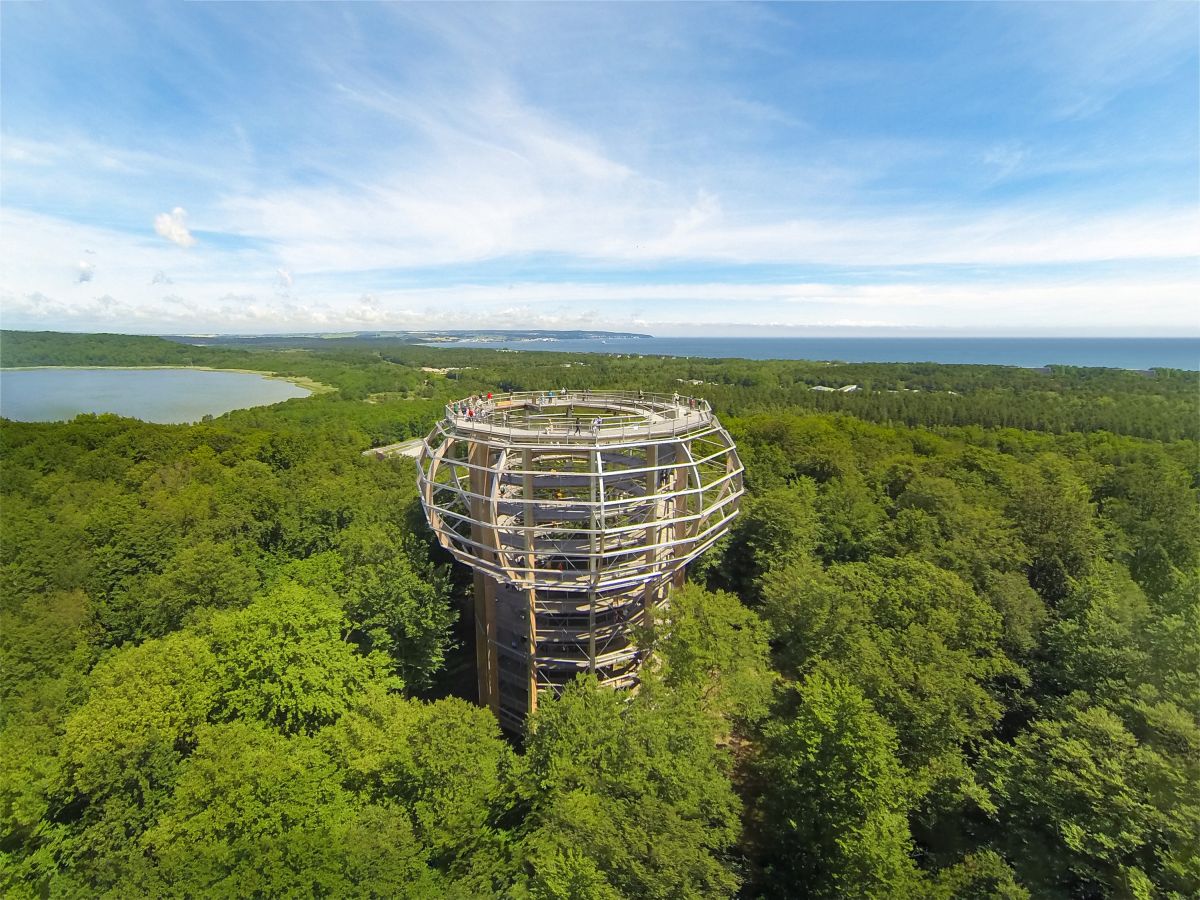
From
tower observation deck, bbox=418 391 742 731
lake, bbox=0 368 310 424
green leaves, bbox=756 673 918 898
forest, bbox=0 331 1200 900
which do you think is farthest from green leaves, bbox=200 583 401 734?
lake, bbox=0 368 310 424

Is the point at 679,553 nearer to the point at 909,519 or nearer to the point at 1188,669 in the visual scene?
the point at 909,519

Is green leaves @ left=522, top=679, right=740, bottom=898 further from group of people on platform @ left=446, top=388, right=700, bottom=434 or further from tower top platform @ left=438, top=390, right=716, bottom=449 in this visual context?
group of people on platform @ left=446, top=388, right=700, bottom=434

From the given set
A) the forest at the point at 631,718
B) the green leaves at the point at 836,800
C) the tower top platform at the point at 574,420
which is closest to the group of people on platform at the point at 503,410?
the tower top platform at the point at 574,420

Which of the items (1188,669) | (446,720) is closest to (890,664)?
(1188,669)

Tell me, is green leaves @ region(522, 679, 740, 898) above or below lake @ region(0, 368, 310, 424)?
below

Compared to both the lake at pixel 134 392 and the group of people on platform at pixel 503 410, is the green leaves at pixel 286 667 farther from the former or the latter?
the lake at pixel 134 392

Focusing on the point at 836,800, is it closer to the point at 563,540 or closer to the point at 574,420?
the point at 563,540

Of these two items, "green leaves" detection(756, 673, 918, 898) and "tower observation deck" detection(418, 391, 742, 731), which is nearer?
"green leaves" detection(756, 673, 918, 898)
